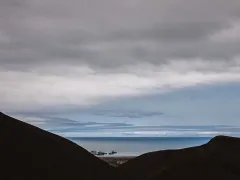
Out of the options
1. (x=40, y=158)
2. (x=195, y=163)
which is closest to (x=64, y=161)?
(x=40, y=158)

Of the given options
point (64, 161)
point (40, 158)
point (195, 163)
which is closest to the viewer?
point (40, 158)

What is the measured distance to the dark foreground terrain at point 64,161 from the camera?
6.37m

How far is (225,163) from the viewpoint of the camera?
8016mm

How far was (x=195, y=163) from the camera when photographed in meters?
7.77

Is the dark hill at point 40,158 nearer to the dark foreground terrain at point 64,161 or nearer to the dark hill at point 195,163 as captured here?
the dark foreground terrain at point 64,161

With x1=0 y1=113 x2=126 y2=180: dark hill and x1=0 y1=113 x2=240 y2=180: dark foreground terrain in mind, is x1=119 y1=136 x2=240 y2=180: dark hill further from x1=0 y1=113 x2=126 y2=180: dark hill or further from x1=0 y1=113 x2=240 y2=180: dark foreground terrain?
x1=0 y1=113 x2=126 y2=180: dark hill

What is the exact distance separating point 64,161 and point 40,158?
402 millimetres

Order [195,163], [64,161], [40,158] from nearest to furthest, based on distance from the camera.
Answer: [40,158], [64,161], [195,163]

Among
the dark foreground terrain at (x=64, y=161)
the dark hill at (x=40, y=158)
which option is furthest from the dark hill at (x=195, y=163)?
the dark hill at (x=40, y=158)

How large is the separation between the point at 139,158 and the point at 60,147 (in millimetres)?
3209

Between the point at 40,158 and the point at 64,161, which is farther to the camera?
the point at 64,161

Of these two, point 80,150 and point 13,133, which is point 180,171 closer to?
point 80,150

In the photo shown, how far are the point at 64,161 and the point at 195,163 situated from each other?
2.41m

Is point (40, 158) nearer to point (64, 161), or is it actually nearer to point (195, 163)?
point (64, 161)
